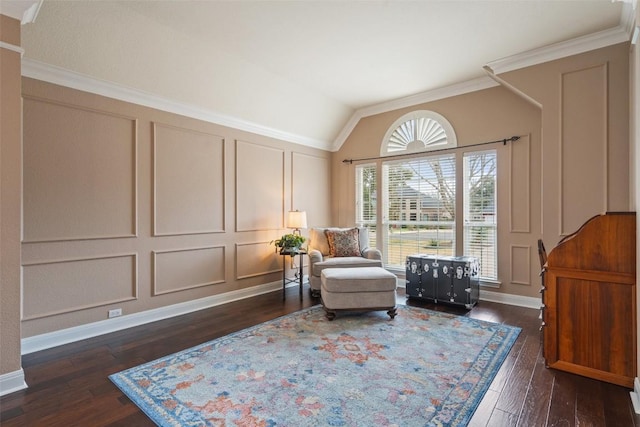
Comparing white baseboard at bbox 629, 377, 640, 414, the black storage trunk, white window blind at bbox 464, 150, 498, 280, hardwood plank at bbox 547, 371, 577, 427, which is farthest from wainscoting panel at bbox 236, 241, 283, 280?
white baseboard at bbox 629, 377, 640, 414

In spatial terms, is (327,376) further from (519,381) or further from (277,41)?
(277,41)

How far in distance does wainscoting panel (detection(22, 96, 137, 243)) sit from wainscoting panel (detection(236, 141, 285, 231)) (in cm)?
139

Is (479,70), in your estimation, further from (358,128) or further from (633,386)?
(633,386)

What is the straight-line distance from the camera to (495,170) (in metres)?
4.24

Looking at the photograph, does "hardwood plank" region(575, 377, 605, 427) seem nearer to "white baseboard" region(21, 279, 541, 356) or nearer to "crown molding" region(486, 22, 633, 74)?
"white baseboard" region(21, 279, 541, 356)

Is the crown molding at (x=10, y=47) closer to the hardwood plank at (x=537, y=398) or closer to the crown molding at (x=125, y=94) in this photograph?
the crown molding at (x=125, y=94)

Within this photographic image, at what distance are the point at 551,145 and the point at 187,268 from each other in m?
4.43

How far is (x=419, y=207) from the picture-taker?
4957 millimetres

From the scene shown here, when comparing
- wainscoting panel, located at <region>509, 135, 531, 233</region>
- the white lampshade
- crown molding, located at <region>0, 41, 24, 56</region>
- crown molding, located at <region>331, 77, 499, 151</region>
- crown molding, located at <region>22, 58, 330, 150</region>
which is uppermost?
crown molding, located at <region>331, 77, 499, 151</region>

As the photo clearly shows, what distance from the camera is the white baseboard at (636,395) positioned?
1.90m

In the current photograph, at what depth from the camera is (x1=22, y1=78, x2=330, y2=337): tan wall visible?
2.87 m

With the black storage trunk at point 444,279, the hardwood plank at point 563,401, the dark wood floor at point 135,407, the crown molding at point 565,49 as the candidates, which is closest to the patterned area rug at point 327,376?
the dark wood floor at point 135,407

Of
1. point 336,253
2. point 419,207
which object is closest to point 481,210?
point 419,207

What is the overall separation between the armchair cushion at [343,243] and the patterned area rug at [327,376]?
150 cm
